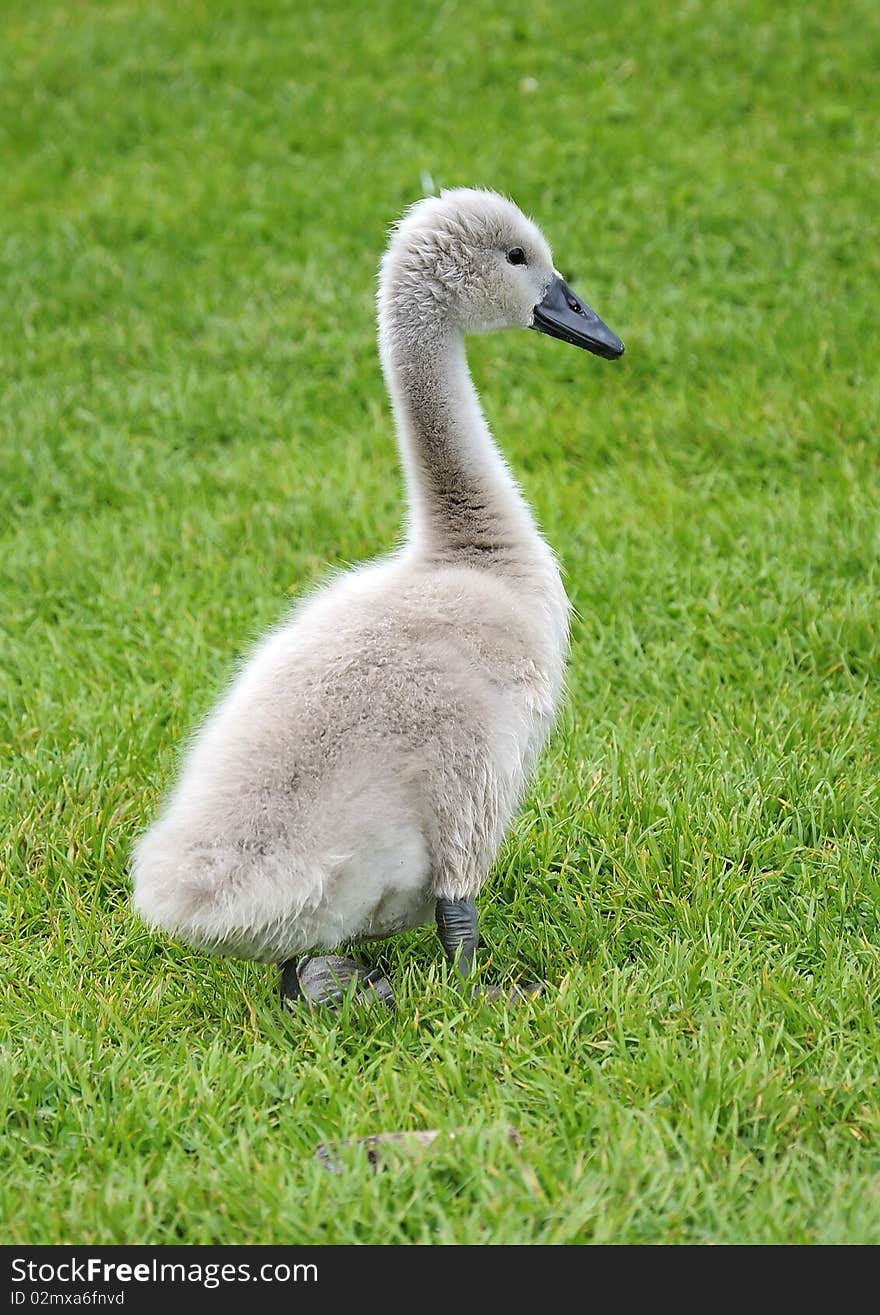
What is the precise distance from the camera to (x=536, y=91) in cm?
1016

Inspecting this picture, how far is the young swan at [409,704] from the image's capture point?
324cm

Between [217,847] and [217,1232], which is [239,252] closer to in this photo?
[217,847]

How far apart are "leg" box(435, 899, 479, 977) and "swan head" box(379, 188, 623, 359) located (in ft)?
4.99

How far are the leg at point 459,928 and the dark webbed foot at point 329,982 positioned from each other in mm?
221

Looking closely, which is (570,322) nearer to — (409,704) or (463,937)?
(409,704)

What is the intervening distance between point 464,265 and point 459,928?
68.7 inches

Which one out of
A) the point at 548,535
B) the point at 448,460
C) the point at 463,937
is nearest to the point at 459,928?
the point at 463,937

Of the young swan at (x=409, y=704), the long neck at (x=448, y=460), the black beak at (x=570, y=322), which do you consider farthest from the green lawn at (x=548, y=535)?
the black beak at (x=570, y=322)

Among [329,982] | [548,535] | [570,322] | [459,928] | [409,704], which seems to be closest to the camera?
[409,704]

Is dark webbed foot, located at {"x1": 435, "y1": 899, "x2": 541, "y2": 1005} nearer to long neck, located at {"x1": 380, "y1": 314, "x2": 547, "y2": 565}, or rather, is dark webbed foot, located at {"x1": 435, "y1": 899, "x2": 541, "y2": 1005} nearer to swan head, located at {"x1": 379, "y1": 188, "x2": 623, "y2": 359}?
long neck, located at {"x1": 380, "y1": 314, "x2": 547, "y2": 565}

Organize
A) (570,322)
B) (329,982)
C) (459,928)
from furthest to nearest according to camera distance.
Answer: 1. (570,322)
2. (329,982)
3. (459,928)

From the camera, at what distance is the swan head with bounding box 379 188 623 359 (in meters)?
3.84

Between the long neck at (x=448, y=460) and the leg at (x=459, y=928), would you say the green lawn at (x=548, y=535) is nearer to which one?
the leg at (x=459, y=928)

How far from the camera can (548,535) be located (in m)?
6.02
